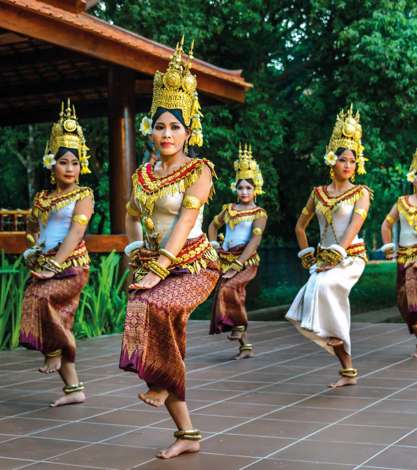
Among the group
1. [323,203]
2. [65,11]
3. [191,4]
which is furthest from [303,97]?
[323,203]

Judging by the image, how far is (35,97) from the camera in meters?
14.5

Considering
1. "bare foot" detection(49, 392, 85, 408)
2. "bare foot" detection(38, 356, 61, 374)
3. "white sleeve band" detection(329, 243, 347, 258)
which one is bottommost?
"bare foot" detection(49, 392, 85, 408)

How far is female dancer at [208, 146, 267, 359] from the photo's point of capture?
9.72m

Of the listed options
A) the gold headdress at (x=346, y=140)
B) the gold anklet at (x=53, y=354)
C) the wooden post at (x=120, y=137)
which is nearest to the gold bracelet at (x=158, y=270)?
the gold anklet at (x=53, y=354)

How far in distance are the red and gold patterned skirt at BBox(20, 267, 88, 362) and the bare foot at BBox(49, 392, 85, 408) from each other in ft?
0.87

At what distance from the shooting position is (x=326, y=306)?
7574 mm

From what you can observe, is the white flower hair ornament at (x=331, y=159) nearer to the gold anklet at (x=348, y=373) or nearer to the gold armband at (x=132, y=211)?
the gold anklet at (x=348, y=373)

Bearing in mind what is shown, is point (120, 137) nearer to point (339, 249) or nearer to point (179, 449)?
point (339, 249)

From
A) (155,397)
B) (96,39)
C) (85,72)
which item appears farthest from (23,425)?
(85,72)

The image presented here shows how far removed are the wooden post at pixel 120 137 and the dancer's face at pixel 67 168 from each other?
532cm

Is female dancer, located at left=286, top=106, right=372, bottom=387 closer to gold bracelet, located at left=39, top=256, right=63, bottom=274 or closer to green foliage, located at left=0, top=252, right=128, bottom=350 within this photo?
gold bracelet, located at left=39, top=256, right=63, bottom=274

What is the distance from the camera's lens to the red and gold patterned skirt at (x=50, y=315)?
6934mm

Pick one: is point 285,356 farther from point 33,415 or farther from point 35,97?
point 35,97

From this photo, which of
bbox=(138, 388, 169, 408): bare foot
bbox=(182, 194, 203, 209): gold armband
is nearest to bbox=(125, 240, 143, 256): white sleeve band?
bbox=(182, 194, 203, 209): gold armband
